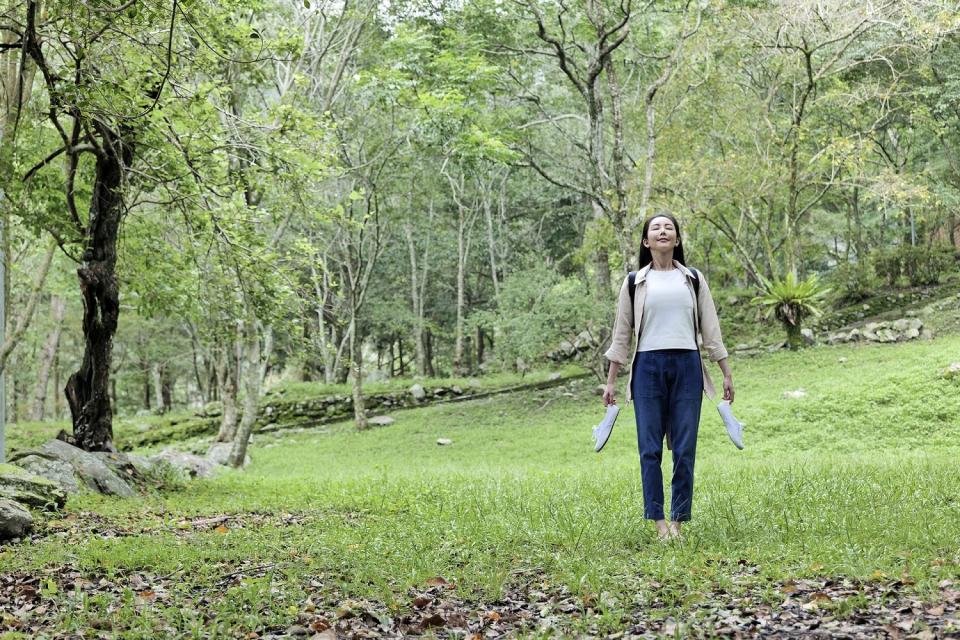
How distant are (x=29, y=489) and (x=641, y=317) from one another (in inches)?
231

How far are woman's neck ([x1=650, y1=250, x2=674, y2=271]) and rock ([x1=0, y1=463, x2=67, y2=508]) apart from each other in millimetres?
5843

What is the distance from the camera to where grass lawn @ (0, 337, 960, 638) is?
3.61 metres

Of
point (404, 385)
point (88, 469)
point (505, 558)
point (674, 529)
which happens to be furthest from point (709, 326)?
point (404, 385)

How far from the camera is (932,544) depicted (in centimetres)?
436

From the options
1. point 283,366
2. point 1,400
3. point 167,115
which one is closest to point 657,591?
point 167,115

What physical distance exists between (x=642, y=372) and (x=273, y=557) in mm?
2712

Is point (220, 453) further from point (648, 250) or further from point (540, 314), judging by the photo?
point (648, 250)

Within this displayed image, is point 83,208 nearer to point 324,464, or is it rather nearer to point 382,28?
point 324,464

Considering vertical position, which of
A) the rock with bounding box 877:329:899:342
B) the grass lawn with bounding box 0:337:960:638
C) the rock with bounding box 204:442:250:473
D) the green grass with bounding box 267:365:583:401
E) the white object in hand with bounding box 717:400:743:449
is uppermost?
the white object in hand with bounding box 717:400:743:449

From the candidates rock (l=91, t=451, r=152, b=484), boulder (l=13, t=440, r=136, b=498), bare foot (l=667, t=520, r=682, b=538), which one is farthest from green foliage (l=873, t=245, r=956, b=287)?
boulder (l=13, t=440, r=136, b=498)

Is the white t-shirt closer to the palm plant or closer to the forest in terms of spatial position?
the forest

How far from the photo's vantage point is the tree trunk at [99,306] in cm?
949

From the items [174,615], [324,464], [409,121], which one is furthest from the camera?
[409,121]

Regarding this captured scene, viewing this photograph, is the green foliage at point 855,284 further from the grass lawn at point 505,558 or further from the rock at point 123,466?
the rock at point 123,466
